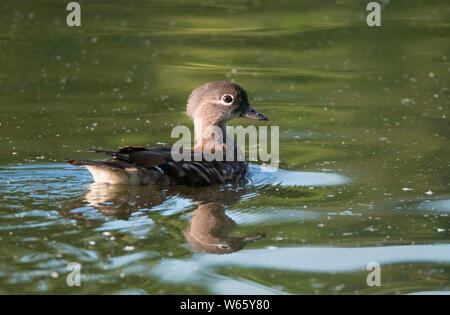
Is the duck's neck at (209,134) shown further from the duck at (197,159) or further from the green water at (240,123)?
the green water at (240,123)

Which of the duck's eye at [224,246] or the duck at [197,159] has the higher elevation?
the duck at [197,159]

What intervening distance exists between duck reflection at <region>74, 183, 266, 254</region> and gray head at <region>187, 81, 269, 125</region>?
1.23 metres

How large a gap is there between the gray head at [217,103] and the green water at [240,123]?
0.77 meters

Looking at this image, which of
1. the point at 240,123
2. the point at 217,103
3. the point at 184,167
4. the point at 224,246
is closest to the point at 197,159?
the point at 184,167

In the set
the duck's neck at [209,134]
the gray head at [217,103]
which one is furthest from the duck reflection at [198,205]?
the gray head at [217,103]

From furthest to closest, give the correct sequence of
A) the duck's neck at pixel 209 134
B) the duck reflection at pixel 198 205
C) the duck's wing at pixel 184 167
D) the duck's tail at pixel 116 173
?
the duck's neck at pixel 209 134, the duck's wing at pixel 184 167, the duck's tail at pixel 116 173, the duck reflection at pixel 198 205

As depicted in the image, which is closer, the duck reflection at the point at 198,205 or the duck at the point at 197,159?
the duck reflection at the point at 198,205

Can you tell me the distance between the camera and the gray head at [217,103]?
938 cm

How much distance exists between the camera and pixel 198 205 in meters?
7.68

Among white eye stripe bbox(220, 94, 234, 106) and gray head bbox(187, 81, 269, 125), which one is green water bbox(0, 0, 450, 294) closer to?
gray head bbox(187, 81, 269, 125)

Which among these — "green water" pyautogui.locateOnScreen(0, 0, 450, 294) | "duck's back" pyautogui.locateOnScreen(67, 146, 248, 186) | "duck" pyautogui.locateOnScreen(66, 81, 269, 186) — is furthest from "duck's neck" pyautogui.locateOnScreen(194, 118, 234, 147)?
"duck's back" pyautogui.locateOnScreen(67, 146, 248, 186)

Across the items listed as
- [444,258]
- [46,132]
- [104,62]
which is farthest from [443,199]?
[104,62]

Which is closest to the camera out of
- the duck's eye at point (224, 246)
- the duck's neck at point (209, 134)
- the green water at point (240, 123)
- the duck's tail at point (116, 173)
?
the green water at point (240, 123)
